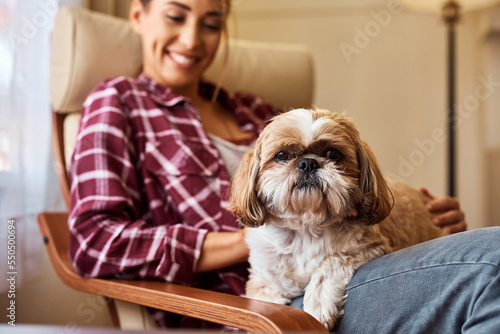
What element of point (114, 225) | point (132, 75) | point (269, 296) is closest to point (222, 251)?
point (269, 296)

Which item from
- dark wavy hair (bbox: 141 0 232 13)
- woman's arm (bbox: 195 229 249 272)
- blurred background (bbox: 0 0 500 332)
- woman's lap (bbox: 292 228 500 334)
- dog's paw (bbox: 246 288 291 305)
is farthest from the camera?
blurred background (bbox: 0 0 500 332)

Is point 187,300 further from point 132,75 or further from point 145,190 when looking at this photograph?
point 132,75

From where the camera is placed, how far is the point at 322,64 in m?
3.63

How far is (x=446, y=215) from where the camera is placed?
62.2 inches

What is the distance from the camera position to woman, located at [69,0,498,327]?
1.33 meters

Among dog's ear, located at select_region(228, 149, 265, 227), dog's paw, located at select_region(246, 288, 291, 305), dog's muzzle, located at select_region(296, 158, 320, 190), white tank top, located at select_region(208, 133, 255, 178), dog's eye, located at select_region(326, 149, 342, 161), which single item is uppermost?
dog's eye, located at select_region(326, 149, 342, 161)

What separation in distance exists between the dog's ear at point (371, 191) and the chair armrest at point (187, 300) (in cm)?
26

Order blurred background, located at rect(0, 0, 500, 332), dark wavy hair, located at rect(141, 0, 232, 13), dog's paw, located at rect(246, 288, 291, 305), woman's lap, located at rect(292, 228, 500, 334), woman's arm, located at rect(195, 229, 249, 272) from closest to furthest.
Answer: woman's lap, located at rect(292, 228, 500, 334), dog's paw, located at rect(246, 288, 291, 305), woman's arm, located at rect(195, 229, 249, 272), dark wavy hair, located at rect(141, 0, 232, 13), blurred background, located at rect(0, 0, 500, 332)

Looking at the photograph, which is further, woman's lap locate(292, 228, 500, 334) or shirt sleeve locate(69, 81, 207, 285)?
shirt sleeve locate(69, 81, 207, 285)

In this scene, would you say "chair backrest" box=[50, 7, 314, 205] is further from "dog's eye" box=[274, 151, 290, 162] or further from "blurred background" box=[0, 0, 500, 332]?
"blurred background" box=[0, 0, 500, 332]

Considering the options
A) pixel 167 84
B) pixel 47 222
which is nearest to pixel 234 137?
pixel 167 84

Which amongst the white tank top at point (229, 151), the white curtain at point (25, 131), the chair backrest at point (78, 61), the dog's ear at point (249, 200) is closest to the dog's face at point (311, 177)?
the dog's ear at point (249, 200)

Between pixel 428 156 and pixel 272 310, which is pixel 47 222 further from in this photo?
pixel 428 156

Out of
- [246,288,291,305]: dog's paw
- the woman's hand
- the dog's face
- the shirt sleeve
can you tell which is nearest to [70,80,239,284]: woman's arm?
the shirt sleeve
